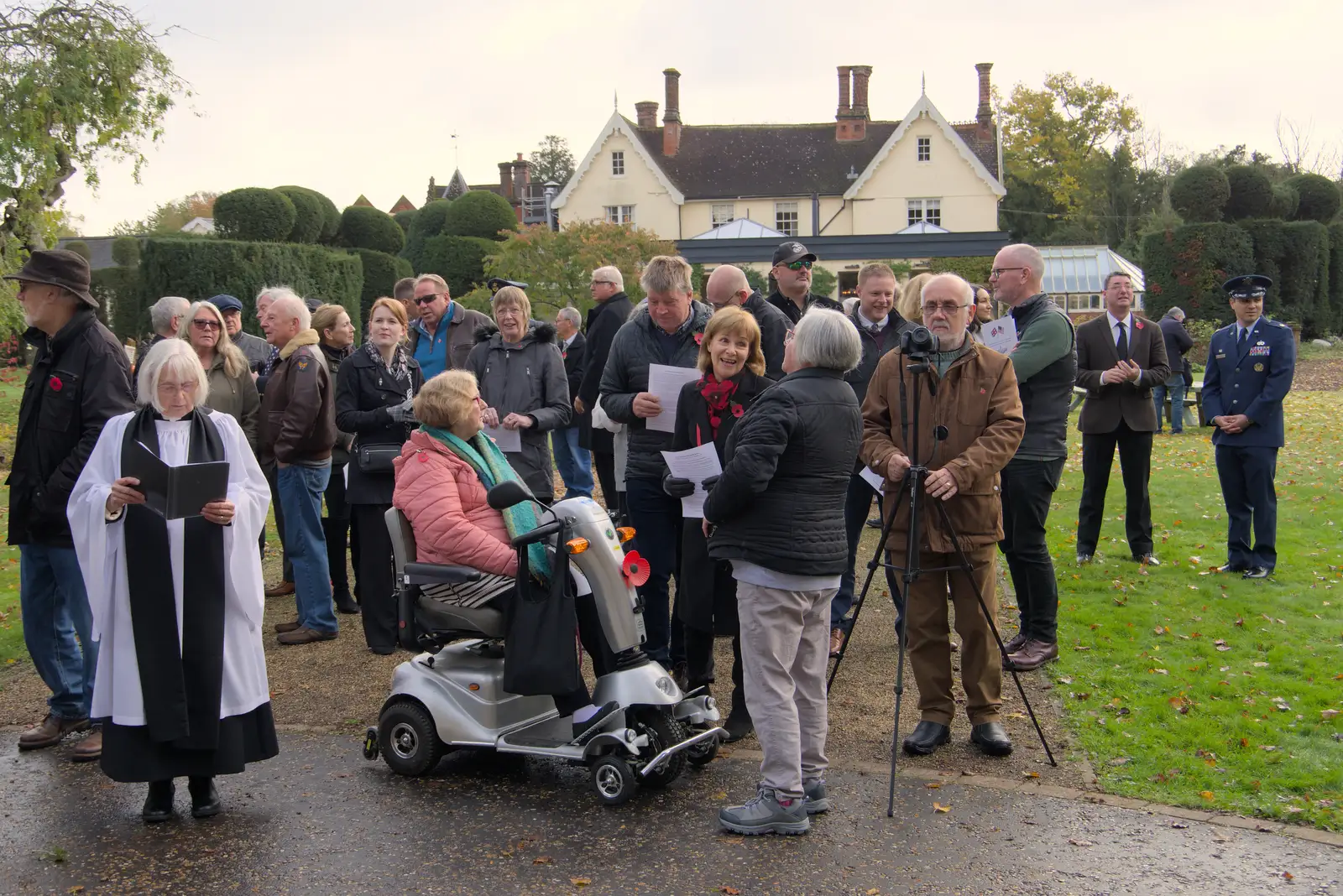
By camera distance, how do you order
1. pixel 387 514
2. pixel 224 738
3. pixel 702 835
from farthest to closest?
pixel 387 514 → pixel 224 738 → pixel 702 835

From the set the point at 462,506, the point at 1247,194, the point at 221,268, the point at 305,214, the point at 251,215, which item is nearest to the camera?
the point at 462,506

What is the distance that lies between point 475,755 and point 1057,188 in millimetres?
59050

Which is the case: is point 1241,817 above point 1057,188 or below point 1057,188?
below

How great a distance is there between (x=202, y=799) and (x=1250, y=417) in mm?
7424

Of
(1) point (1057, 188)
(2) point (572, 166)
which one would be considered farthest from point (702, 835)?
(2) point (572, 166)

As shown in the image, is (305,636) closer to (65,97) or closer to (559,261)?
(65,97)

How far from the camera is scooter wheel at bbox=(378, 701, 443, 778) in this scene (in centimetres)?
525

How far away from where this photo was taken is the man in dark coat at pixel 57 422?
568 centimetres

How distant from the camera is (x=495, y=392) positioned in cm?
790

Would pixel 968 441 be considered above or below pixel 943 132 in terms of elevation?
below

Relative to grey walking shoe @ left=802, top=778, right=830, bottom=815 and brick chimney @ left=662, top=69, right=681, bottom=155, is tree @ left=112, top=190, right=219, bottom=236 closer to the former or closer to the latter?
brick chimney @ left=662, top=69, right=681, bottom=155

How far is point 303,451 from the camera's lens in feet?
25.0

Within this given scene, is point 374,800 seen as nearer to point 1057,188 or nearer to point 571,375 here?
point 571,375

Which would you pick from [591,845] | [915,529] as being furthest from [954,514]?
[591,845]
